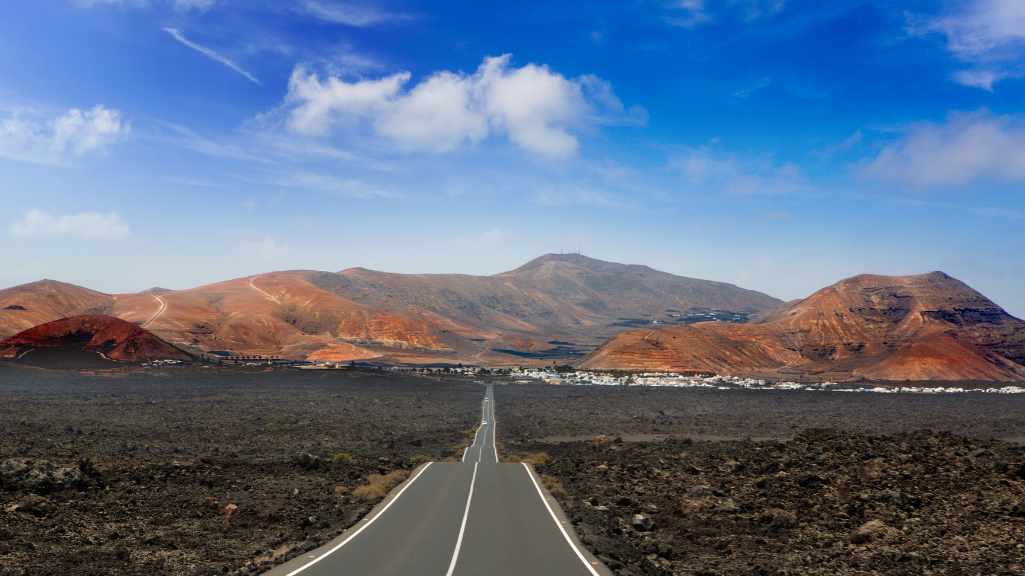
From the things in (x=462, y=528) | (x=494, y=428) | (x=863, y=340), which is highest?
(x=863, y=340)

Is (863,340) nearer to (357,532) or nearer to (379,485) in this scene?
(379,485)

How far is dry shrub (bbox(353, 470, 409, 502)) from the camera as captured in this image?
1072 inches

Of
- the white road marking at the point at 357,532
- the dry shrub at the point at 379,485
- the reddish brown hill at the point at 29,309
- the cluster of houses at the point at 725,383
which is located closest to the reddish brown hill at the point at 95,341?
the reddish brown hill at the point at 29,309

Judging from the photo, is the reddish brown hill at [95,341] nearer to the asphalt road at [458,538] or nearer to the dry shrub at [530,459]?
the dry shrub at [530,459]

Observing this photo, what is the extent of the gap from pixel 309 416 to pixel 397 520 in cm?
4527

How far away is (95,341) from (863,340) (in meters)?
161

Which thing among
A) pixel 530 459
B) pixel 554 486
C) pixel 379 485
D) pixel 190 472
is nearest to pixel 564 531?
pixel 554 486

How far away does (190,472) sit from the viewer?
104 feet

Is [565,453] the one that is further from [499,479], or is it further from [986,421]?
[986,421]

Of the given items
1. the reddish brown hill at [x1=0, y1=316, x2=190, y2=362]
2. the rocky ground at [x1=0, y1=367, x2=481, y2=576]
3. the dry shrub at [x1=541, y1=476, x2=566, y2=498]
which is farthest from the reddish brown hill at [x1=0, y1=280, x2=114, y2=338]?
the dry shrub at [x1=541, y1=476, x2=566, y2=498]

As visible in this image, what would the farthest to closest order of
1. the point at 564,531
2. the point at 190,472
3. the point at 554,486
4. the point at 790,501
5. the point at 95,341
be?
the point at 95,341
the point at 190,472
the point at 554,486
the point at 790,501
the point at 564,531

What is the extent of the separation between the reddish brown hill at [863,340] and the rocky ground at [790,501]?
9885cm

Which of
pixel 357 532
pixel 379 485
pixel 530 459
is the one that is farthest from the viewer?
pixel 530 459

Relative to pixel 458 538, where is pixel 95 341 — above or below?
above
